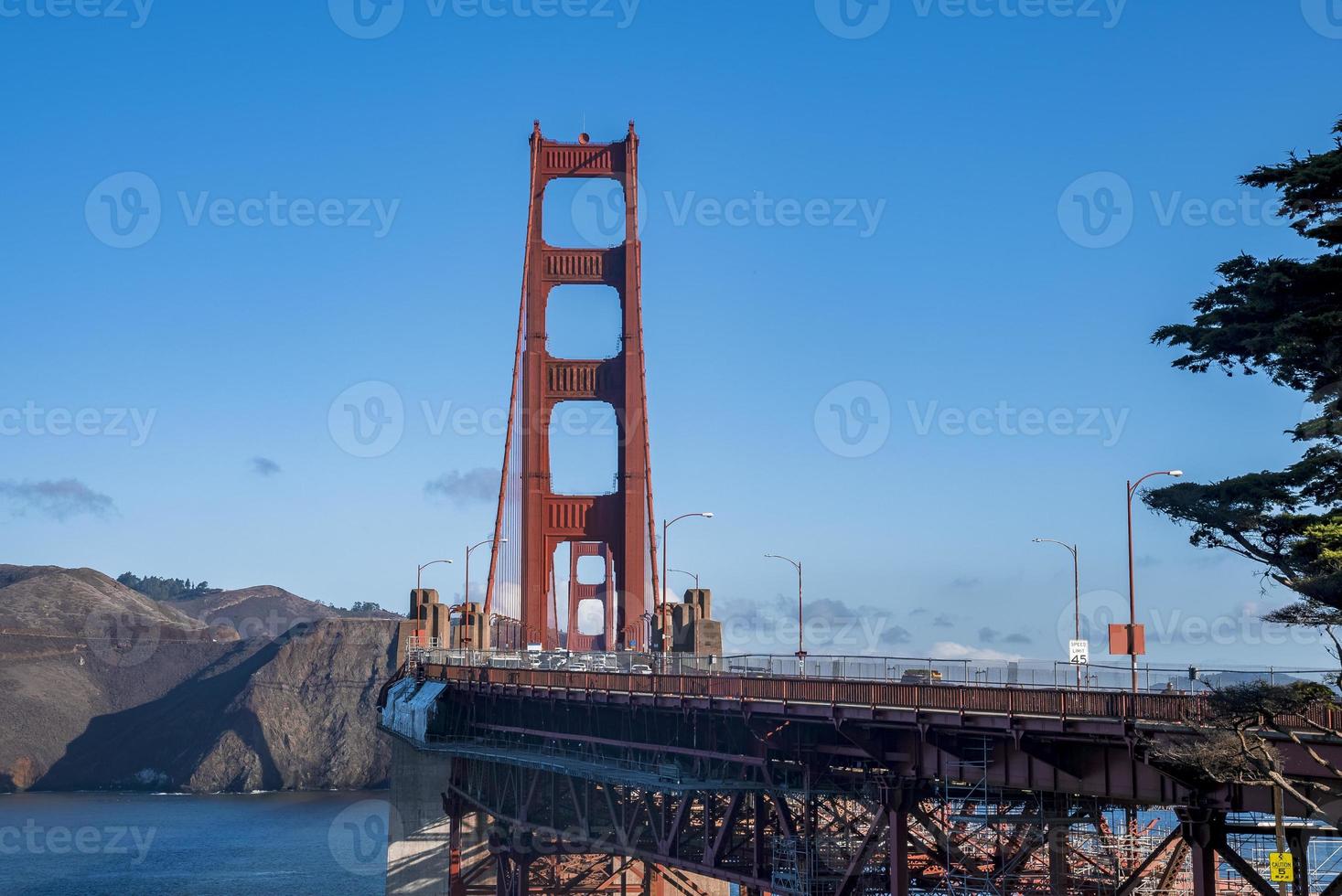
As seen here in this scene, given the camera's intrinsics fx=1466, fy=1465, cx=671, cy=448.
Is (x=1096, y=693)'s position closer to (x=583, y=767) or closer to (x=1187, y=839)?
(x=1187, y=839)

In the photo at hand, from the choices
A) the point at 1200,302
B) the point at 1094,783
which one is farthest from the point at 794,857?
the point at 1200,302

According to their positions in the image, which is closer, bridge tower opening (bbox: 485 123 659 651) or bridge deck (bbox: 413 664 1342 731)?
bridge deck (bbox: 413 664 1342 731)

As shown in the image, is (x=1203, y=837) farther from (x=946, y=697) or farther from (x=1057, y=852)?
(x=1057, y=852)

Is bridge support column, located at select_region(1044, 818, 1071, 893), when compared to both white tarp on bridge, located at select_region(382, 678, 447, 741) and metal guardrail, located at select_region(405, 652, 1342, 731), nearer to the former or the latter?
metal guardrail, located at select_region(405, 652, 1342, 731)

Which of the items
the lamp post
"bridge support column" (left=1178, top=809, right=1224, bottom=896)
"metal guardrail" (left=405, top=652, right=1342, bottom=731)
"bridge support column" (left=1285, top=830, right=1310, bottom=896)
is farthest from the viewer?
the lamp post

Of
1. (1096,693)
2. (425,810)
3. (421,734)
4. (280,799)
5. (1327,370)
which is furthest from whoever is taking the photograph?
(280,799)

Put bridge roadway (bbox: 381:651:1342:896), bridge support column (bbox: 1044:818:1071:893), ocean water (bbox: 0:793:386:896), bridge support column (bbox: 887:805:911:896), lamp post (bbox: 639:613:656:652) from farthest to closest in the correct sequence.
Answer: ocean water (bbox: 0:793:386:896)
lamp post (bbox: 639:613:656:652)
bridge support column (bbox: 1044:818:1071:893)
bridge support column (bbox: 887:805:911:896)
bridge roadway (bbox: 381:651:1342:896)

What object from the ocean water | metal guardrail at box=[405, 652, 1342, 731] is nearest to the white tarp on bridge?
metal guardrail at box=[405, 652, 1342, 731]

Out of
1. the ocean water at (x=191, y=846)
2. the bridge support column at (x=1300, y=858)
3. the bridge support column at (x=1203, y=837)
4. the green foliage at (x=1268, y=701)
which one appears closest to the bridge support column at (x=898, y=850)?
the bridge support column at (x=1203, y=837)

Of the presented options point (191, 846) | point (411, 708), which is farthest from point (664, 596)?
point (191, 846)
